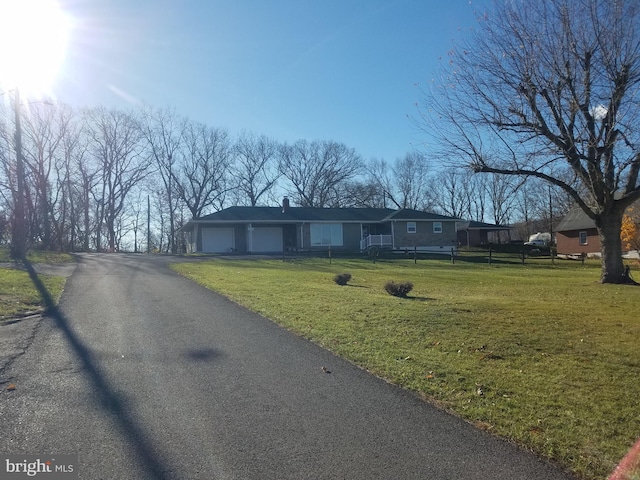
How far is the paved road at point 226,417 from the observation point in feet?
11.4

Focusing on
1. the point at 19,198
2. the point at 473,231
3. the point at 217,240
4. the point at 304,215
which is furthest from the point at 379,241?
the point at 19,198

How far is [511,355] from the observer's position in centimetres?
642

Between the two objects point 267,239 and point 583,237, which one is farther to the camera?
point 583,237

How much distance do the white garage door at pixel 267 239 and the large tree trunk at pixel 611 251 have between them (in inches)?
981

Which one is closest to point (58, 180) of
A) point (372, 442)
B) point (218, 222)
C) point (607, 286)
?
point (218, 222)

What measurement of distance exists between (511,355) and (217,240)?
106 ft

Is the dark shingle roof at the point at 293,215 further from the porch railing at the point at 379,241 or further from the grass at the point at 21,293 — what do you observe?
the grass at the point at 21,293

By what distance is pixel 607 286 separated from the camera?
15.8 m

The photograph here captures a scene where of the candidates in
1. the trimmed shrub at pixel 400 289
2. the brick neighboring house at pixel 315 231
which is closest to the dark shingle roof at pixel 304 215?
the brick neighboring house at pixel 315 231

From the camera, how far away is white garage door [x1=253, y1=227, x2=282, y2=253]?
122 ft

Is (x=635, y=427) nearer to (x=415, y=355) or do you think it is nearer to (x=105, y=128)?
(x=415, y=355)

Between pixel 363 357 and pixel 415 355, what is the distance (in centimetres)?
72

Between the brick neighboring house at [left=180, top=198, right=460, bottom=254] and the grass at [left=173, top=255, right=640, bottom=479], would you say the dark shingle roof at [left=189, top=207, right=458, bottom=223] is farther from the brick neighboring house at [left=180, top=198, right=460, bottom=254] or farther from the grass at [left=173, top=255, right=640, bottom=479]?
the grass at [left=173, top=255, right=640, bottom=479]

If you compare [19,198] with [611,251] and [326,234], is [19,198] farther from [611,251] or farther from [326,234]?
[611,251]
